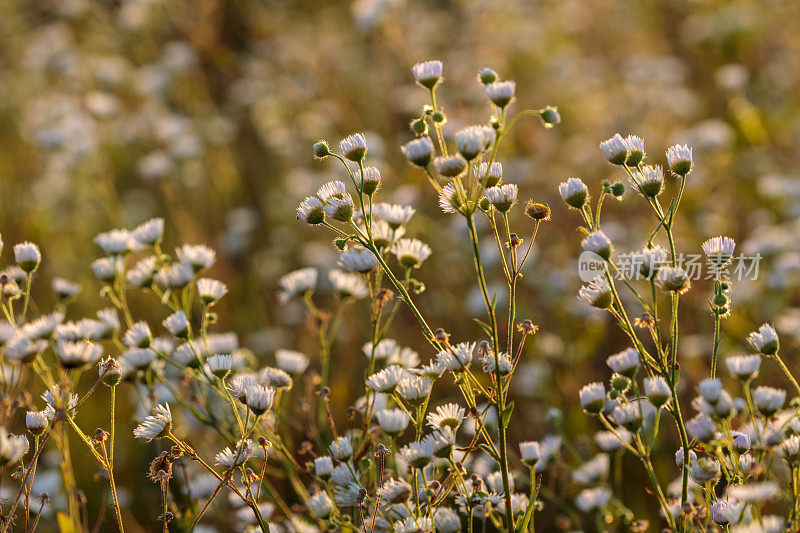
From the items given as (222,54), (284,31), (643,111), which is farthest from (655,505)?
(284,31)

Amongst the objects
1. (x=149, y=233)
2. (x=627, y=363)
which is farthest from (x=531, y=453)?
(x=149, y=233)

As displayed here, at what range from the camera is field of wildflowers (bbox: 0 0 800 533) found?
4.81 feet

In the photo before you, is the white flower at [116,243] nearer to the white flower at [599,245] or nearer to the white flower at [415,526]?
the white flower at [415,526]

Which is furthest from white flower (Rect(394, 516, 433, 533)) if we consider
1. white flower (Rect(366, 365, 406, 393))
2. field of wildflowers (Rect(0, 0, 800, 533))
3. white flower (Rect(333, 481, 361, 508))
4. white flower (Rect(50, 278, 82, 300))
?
white flower (Rect(50, 278, 82, 300))

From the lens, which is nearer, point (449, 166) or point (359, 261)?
point (449, 166)

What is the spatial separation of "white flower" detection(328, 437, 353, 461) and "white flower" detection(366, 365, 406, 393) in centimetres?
14

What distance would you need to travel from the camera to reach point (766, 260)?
3.05 meters

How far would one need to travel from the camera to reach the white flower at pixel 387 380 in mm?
1448

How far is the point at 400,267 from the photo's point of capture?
3604 millimetres

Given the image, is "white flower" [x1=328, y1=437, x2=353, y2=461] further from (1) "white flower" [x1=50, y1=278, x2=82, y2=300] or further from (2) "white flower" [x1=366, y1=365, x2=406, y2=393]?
(1) "white flower" [x1=50, y1=278, x2=82, y2=300]

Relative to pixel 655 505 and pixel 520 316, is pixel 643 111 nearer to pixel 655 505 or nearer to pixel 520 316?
pixel 520 316

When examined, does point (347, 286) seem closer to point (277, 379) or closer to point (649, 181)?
point (277, 379)

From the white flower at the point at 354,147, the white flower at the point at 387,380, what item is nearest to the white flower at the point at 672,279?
the white flower at the point at 387,380

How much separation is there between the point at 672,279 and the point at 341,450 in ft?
2.30
